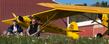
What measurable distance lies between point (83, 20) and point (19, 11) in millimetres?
5480

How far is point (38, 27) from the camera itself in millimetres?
13883

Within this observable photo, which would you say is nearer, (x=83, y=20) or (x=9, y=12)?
(x=9, y=12)

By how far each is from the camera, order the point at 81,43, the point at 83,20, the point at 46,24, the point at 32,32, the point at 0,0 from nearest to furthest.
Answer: the point at 81,43, the point at 32,32, the point at 46,24, the point at 0,0, the point at 83,20

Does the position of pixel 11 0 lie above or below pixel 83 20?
above

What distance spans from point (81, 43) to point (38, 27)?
8.50 meters

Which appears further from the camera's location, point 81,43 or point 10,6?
point 10,6

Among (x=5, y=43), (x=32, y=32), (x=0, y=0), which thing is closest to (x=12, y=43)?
(x=5, y=43)

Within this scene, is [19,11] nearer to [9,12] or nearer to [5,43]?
[9,12]

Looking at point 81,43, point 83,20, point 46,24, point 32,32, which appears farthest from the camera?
point 83,20

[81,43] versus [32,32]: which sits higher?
[81,43]

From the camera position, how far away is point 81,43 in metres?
5.44

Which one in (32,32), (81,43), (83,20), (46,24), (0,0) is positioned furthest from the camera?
(83,20)

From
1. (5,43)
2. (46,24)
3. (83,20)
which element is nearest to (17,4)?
(83,20)

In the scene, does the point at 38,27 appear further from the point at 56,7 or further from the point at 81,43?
the point at 81,43
